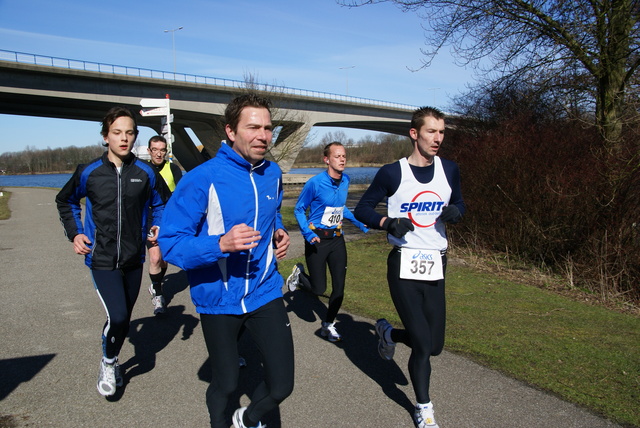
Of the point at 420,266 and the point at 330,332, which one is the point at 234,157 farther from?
the point at 330,332

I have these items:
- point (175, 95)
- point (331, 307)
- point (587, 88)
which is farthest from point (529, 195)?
point (175, 95)

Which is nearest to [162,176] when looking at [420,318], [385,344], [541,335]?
[385,344]

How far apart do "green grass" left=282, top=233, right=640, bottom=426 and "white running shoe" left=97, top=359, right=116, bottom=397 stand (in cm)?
323

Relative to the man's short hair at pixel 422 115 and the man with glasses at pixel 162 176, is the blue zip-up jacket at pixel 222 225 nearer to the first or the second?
the man's short hair at pixel 422 115

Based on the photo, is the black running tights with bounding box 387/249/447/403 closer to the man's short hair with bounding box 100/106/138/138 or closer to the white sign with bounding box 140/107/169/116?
the man's short hair with bounding box 100/106/138/138

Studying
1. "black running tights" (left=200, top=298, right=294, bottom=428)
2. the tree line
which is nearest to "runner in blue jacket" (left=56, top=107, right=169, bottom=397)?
"black running tights" (left=200, top=298, right=294, bottom=428)

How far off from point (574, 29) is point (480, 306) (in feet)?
24.0

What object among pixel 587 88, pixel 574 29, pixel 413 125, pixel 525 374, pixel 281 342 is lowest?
pixel 525 374

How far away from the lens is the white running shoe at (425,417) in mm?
3412

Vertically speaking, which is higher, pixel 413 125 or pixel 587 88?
pixel 587 88

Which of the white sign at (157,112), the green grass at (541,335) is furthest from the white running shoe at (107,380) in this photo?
the white sign at (157,112)

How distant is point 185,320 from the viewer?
6.29 metres

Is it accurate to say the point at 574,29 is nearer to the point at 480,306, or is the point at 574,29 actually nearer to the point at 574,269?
the point at 574,269

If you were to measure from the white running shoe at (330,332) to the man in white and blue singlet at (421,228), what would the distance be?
1.65 metres
